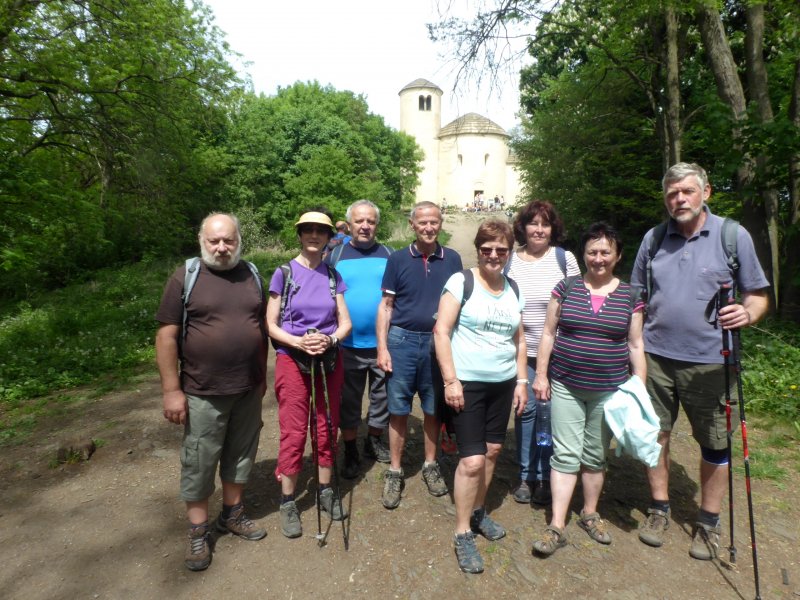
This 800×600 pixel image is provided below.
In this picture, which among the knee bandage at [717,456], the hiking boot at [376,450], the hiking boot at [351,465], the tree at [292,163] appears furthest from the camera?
the tree at [292,163]

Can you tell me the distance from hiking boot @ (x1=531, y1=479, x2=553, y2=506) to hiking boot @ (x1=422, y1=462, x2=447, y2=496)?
636mm

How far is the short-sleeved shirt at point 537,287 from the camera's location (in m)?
3.26

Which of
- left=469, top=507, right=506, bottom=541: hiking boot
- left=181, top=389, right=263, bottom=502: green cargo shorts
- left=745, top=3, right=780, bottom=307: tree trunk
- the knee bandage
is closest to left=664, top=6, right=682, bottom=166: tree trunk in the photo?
left=745, top=3, right=780, bottom=307: tree trunk

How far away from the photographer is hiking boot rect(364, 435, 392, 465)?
406 centimetres

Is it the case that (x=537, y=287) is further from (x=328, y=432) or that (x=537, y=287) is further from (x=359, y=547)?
(x=359, y=547)

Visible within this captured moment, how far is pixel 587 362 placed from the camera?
2814mm

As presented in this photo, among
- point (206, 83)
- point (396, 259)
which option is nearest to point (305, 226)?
point (396, 259)

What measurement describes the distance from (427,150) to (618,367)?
4339 centimetres

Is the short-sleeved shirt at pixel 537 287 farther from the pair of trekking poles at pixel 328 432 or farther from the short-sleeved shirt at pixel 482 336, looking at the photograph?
the pair of trekking poles at pixel 328 432

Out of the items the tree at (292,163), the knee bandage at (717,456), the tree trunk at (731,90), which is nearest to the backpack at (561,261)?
the knee bandage at (717,456)

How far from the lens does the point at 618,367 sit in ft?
9.24

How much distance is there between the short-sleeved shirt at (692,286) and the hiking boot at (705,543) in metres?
1.03

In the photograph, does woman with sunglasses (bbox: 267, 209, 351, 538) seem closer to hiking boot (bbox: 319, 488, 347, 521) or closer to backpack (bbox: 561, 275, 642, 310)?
hiking boot (bbox: 319, 488, 347, 521)

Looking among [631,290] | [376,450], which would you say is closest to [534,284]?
[631,290]
